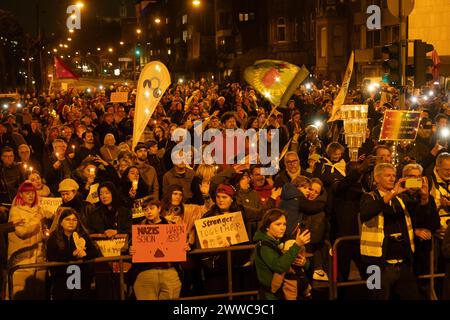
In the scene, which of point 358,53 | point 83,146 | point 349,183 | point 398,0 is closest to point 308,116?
point 398,0

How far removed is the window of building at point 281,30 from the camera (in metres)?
58.6

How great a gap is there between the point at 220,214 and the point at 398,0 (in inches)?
300

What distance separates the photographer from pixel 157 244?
24.3 feet

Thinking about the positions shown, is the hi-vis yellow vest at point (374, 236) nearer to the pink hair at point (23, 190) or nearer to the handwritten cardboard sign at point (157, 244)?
the handwritten cardboard sign at point (157, 244)

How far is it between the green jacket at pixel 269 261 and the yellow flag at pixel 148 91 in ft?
14.6

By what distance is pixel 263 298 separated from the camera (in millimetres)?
6621

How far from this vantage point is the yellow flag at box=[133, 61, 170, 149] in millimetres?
10711

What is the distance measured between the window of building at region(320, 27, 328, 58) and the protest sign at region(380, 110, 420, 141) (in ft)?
128

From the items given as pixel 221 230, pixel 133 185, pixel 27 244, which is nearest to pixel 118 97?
pixel 133 185

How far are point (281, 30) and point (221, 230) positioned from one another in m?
52.4

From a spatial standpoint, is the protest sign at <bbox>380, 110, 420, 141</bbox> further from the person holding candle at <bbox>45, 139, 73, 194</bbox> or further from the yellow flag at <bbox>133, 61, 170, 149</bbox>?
the person holding candle at <bbox>45, 139, 73, 194</bbox>

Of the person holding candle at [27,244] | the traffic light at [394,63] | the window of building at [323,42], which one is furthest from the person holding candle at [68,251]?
the window of building at [323,42]
